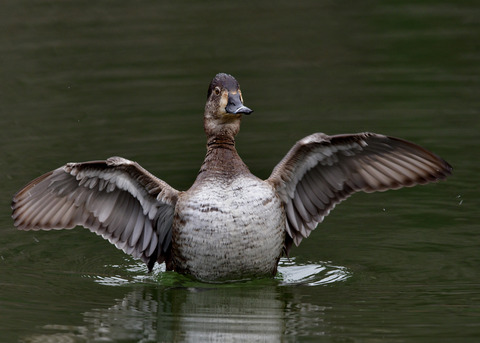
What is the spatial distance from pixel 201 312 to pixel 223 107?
198cm

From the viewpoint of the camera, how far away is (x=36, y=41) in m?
16.9

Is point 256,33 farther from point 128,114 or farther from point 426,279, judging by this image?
point 426,279

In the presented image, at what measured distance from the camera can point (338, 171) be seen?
9.09 metres

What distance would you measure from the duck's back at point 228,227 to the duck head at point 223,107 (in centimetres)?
48

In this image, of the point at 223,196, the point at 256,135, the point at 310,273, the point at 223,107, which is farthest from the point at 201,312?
the point at 256,135

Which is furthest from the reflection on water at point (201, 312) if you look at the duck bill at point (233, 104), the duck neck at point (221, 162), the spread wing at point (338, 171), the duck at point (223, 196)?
the duck bill at point (233, 104)

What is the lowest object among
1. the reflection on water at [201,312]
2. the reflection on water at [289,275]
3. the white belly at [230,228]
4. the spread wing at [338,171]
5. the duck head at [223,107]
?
the reflection on water at [201,312]

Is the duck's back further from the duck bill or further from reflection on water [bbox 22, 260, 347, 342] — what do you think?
the duck bill

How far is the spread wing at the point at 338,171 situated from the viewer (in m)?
→ 8.70

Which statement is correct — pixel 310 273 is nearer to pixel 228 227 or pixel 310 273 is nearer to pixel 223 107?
pixel 228 227

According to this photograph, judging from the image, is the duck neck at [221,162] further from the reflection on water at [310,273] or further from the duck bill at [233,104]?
the reflection on water at [310,273]

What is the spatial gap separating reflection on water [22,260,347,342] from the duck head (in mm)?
1422

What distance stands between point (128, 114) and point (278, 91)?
2.34 metres

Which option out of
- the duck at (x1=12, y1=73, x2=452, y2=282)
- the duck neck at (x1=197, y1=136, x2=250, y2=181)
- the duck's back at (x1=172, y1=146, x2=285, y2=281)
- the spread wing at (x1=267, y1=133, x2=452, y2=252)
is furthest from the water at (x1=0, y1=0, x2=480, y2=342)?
the duck neck at (x1=197, y1=136, x2=250, y2=181)
